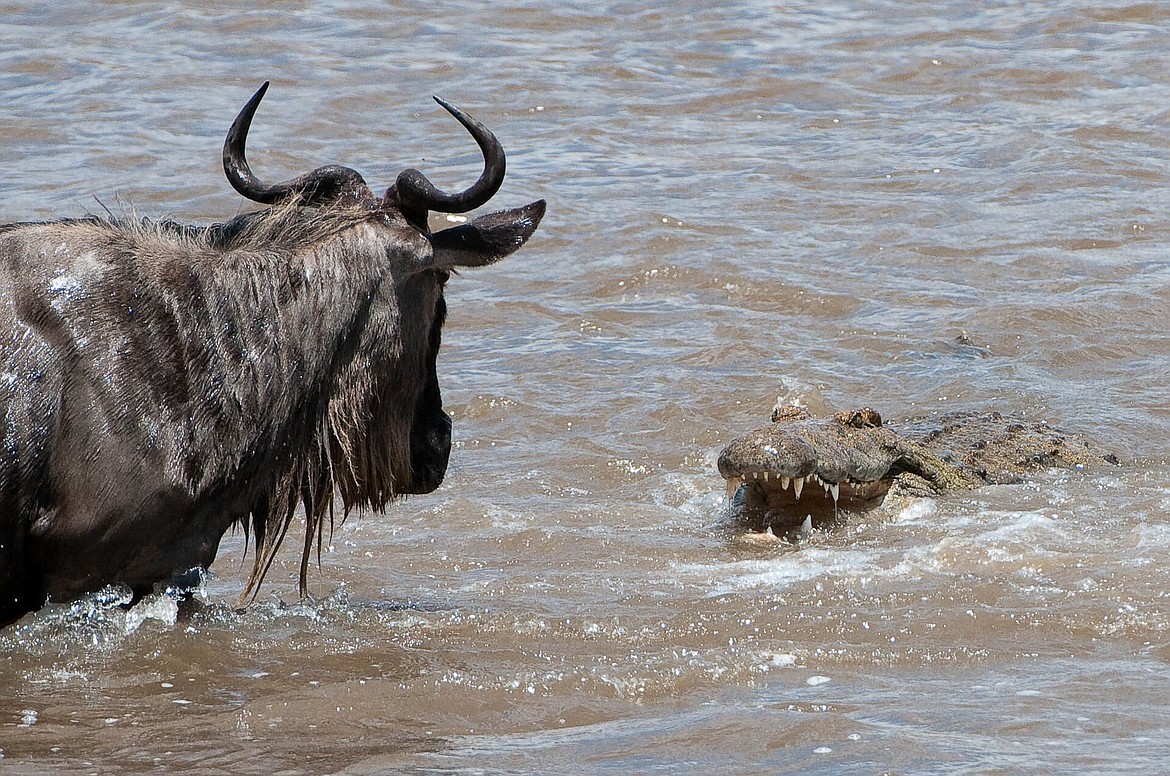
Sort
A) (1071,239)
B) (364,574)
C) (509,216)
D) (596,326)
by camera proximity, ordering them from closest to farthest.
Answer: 1. (509,216)
2. (364,574)
3. (596,326)
4. (1071,239)

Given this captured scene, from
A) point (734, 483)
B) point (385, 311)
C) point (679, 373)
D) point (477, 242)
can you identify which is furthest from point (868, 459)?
point (385, 311)

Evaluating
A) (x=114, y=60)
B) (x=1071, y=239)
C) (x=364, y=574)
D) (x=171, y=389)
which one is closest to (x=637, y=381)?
(x=364, y=574)

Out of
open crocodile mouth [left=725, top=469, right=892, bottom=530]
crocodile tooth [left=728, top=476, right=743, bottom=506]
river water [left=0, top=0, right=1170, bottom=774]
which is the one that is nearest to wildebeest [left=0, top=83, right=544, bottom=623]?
river water [left=0, top=0, right=1170, bottom=774]

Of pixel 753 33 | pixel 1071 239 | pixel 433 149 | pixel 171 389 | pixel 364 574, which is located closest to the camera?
pixel 171 389

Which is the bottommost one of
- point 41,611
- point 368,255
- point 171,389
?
point 41,611

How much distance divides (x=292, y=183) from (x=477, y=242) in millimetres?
647

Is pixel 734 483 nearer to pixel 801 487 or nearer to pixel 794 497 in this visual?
pixel 801 487

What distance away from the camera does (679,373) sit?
9703 mm

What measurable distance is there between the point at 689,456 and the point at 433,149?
585 centimetres

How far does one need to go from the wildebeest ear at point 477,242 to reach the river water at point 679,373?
3.95ft

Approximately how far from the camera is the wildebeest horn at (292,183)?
5.25m

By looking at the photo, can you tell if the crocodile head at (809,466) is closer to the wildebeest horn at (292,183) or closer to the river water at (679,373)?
the river water at (679,373)

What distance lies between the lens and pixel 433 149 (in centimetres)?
1380

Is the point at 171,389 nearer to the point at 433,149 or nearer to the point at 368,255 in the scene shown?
the point at 368,255
